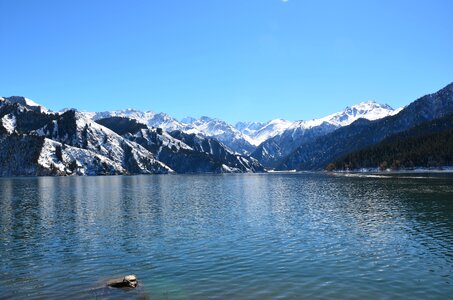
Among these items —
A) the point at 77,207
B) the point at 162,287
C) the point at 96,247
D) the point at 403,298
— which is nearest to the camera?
the point at 403,298

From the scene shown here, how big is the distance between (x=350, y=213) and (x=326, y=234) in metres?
25.5

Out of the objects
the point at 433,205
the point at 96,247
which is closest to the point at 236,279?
the point at 96,247

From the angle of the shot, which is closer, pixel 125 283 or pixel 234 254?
pixel 125 283

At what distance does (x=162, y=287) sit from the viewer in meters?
33.5

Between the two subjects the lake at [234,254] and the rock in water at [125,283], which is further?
the rock in water at [125,283]

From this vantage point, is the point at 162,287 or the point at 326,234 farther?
the point at 326,234

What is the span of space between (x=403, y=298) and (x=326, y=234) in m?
27.1

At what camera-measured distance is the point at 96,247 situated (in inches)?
1983

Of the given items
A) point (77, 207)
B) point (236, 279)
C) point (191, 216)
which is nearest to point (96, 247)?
point (236, 279)

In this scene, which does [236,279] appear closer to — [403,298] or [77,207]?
[403,298]

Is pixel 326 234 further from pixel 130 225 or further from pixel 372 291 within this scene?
pixel 130 225

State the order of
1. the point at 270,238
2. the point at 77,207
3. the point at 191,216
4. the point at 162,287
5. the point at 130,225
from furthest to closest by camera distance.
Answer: the point at 77,207 → the point at 191,216 → the point at 130,225 → the point at 270,238 → the point at 162,287

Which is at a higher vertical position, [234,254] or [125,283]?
[125,283]

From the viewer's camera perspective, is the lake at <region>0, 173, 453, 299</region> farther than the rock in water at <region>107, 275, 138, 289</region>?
No
